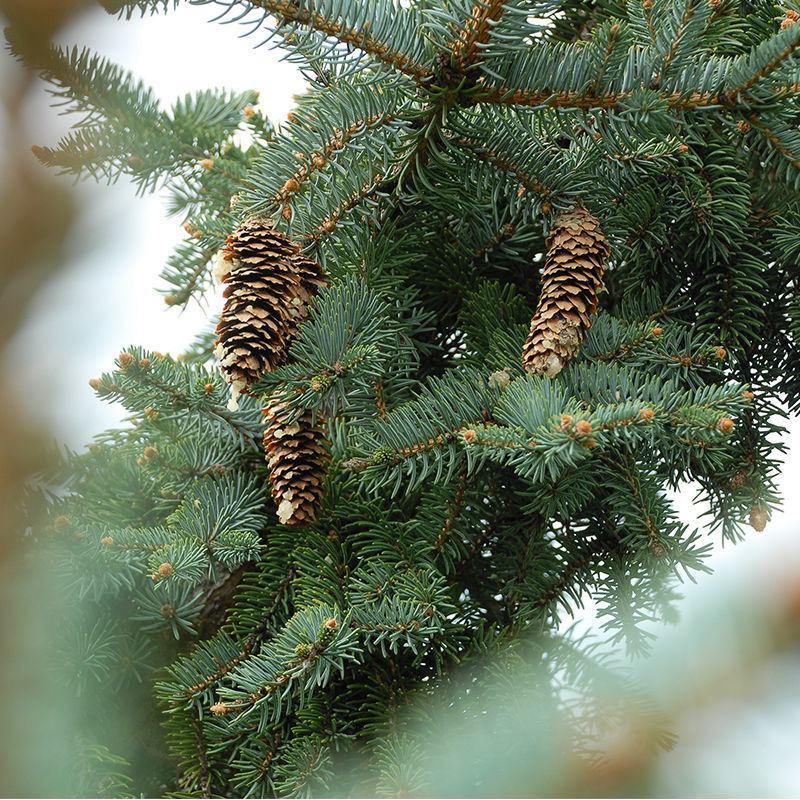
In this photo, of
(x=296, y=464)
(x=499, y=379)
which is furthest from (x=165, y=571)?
(x=499, y=379)

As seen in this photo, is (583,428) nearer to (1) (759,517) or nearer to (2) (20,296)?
(1) (759,517)

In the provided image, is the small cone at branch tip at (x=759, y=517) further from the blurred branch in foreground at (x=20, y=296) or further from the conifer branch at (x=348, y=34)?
the blurred branch in foreground at (x=20, y=296)

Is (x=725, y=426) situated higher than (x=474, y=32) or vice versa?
(x=474, y=32)

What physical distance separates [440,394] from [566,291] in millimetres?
81

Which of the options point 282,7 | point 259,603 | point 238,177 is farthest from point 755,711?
point 238,177

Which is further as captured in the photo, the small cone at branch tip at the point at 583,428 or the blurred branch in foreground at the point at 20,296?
the small cone at branch tip at the point at 583,428

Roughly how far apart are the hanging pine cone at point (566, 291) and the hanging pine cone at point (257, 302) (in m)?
0.12

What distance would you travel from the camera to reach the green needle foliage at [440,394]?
42 cm

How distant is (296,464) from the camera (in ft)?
1.67

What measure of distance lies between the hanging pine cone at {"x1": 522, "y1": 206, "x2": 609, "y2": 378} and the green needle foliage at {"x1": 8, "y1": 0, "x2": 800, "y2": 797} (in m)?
0.01

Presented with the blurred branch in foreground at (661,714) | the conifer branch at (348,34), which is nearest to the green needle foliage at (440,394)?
the conifer branch at (348,34)

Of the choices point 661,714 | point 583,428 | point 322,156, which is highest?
point 322,156

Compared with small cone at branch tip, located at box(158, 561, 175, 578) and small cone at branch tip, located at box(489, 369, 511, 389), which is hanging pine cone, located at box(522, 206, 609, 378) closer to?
small cone at branch tip, located at box(489, 369, 511, 389)

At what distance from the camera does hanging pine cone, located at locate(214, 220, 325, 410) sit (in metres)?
0.43
